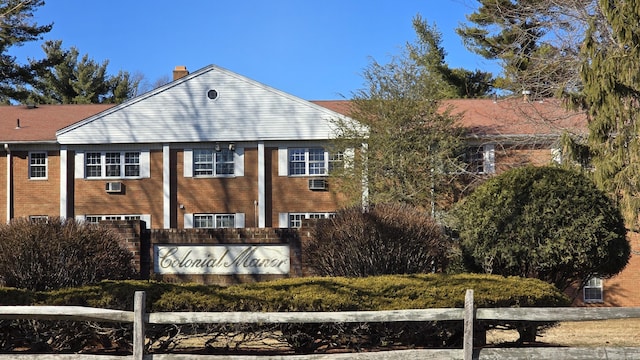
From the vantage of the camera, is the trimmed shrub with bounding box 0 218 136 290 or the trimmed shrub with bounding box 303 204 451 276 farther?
the trimmed shrub with bounding box 303 204 451 276

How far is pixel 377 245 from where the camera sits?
13.7 m

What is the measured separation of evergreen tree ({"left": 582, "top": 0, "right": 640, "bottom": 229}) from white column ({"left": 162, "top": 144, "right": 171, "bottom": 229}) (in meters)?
18.4

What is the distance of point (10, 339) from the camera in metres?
10.7

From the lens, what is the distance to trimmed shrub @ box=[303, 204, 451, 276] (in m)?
13.6

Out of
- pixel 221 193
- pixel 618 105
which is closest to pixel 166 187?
pixel 221 193

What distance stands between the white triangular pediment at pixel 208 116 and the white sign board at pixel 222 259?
553 inches

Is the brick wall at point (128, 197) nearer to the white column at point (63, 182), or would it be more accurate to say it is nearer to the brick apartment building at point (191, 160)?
the brick apartment building at point (191, 160)

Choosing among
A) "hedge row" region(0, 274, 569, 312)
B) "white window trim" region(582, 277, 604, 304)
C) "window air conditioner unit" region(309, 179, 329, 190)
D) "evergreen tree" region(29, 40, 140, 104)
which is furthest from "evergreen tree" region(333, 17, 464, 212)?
"evergreen tree" region(29, 40, 140, 104)

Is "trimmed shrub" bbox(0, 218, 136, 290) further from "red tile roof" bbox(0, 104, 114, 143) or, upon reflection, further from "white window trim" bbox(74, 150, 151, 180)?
"red tile roof" bbox(0, 104, 114, 143)

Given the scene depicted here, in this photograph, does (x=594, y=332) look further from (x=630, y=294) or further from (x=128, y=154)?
(x=128, y=154)

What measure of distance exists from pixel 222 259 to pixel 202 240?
59cm

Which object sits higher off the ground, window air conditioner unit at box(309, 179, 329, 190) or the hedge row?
window air conditioner unit at box(309, 179, 329, 190)

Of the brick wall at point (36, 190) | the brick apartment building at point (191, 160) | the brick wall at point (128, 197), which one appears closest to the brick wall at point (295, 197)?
the brick apartment building at point (191, 160)

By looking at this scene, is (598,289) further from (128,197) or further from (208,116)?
(128,197)
